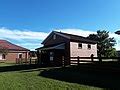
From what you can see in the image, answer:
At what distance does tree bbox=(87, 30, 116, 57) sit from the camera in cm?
7694

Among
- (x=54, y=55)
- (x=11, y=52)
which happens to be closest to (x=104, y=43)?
(x=11, y=52)

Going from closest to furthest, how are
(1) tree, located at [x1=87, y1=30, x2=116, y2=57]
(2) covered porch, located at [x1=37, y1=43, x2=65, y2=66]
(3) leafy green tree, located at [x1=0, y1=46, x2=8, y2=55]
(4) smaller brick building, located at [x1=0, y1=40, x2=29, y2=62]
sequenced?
(2) covered porch, located at [x1=37, y1=43, x2=65, y2=66] < (3) leafy green tree, located at [x1=0, y1=46, x2=8, y2=55] < (4) smaller brick building, located at [x1=0, y1=40, x2=29, y2=62] < (1) tree, located at [x1=87, y1=30, x2=116, y2=57]

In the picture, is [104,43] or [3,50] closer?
[3,50]

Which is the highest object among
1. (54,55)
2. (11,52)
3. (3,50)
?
(3,50)

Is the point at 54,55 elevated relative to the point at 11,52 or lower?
lower

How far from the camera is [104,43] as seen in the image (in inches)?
3250

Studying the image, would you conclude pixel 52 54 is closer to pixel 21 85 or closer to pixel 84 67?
pixel 84 67

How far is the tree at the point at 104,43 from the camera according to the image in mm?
76938

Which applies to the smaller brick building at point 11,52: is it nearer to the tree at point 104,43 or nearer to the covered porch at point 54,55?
the covered porch at point 54,55

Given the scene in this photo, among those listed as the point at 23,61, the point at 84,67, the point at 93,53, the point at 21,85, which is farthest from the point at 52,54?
the point at 21,85

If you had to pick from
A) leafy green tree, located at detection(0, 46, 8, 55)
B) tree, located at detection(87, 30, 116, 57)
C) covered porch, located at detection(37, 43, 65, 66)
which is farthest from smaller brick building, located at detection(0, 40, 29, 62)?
tree, located at detection(87, 30, 116, 57)

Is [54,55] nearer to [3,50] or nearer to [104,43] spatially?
[3,50]

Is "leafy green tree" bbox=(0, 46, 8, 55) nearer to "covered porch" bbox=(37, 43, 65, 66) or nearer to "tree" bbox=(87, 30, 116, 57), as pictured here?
"covered porch" bbox=(37, 43, 65, 66)

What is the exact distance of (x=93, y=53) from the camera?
126 feet
